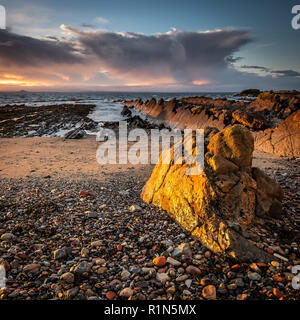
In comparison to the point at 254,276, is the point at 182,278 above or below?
below

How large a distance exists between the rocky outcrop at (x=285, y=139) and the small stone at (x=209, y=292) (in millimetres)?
9507

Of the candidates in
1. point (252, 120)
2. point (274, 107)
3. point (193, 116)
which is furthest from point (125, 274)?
point (274, 107)

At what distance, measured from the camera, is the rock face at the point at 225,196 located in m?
3.57

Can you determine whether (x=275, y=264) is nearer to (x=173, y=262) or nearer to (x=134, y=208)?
(x=173, y=262)

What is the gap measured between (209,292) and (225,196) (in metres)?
1.80

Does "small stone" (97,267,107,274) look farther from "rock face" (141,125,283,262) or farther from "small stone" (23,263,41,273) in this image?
"rock face" (141,125,283,262)

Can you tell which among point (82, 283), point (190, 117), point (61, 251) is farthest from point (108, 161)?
point (190, 117)

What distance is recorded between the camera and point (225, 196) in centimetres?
387

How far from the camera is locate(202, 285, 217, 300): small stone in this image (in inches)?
104

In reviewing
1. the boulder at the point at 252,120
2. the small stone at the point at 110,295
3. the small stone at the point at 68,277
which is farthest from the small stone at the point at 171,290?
the boulder at the point at 252,120

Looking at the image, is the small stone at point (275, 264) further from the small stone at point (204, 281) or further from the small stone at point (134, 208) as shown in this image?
the small stone at point (134, 208)

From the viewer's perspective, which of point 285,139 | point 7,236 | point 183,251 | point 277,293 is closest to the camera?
point 277,293

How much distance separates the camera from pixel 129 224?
178 inches
